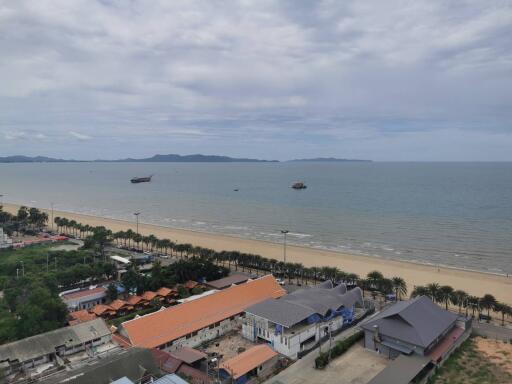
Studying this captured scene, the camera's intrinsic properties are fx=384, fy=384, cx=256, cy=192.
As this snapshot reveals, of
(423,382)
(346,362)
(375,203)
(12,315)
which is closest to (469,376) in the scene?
(423,382)

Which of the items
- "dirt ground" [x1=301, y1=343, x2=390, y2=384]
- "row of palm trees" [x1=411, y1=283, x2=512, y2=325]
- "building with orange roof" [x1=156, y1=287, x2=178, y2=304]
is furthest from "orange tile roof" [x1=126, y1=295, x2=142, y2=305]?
"row of palm trees" [x1=411, y1=283, x2=512, y2=325]

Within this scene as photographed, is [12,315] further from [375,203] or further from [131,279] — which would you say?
[375,203]

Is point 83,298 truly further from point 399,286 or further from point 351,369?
point 399,286

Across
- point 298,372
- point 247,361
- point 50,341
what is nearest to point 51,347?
point 50,341

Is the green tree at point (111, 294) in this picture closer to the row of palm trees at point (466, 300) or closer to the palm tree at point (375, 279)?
the palm tree at point (375, 279)

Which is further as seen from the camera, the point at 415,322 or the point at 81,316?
the point at 81,316

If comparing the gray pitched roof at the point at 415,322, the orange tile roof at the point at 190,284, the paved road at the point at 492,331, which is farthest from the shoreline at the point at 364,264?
the orange tile roof at the point at 190,284
